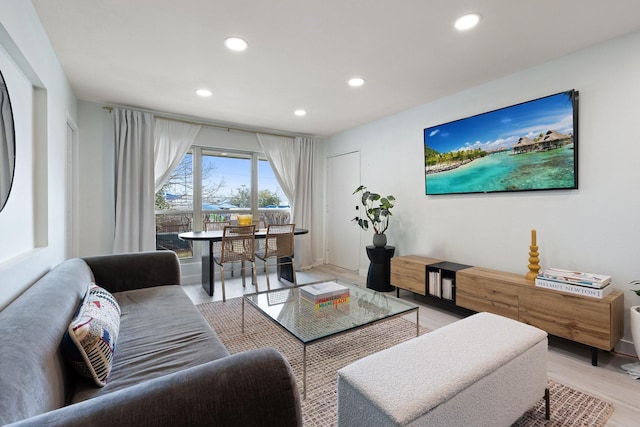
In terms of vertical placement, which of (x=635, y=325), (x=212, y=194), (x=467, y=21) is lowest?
(x=635, y=325)

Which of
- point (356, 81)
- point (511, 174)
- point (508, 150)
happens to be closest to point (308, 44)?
point (356, 81)

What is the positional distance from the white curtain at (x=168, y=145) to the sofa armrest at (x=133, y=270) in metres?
1.72

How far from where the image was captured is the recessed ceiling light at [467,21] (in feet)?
6.35

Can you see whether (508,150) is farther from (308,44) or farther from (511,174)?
(308,44)

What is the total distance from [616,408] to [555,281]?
837 mm

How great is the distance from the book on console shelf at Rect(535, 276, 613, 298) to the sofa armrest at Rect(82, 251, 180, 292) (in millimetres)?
2989

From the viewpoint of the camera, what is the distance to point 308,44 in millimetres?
2277

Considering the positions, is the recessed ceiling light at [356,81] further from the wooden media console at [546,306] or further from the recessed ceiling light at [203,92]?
the wooden media console at [546,306]

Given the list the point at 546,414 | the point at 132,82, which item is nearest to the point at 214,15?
the point at 132,82

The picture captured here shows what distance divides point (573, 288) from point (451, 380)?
5.51ft

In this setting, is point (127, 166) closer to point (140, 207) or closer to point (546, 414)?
point (140, 207)

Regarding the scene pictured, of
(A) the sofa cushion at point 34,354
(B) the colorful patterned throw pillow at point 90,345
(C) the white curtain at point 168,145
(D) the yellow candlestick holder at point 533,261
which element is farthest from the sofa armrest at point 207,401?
(C) the white curtain at point 168,145

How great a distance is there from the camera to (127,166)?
12.0 ft

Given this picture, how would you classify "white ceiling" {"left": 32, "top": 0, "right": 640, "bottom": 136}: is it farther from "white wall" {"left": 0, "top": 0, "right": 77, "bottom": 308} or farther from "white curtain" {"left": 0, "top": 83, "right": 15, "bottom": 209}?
"white curtain" {"left": 0, "top": 83, "right": 15, "bottom": 209}
